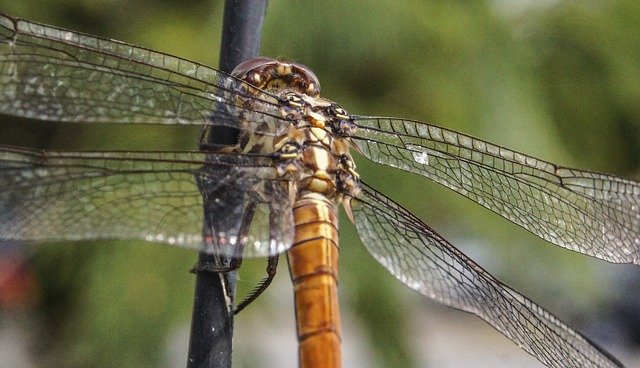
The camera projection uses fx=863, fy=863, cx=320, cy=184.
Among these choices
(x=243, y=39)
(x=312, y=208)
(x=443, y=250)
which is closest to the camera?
(x=243, y=39)

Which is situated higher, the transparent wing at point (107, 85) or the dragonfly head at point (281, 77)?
the dragonfly head at point (281, 77)

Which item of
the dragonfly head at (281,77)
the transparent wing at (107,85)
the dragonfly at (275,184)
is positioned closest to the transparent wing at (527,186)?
the dragonfly at (275,184)

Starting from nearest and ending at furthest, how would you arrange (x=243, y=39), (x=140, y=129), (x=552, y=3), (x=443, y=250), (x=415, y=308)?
A: (x=243, y=39)
(x=443, y=250)
(x=140, y=129)
(x=415, y=308)
(x=552, y=3)

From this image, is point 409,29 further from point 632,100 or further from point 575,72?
point 632,100

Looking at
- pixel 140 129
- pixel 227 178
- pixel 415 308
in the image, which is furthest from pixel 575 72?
pixel 227 178

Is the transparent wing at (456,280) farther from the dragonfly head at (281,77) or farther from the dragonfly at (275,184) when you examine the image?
the dragonfly head at (281,77)

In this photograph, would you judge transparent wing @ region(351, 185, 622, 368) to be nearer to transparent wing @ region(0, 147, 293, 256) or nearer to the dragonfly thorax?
the dragonfly thorax

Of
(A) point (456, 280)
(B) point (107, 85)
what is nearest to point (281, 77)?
(B) point (107, 85)
